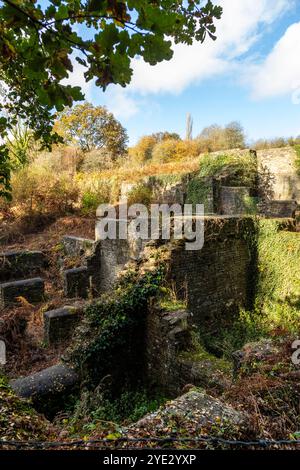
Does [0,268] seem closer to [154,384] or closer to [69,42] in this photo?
[154,384]

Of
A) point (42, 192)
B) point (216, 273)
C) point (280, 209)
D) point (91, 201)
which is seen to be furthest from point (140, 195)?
point (216, 273)

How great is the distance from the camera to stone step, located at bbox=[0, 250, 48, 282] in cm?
1135

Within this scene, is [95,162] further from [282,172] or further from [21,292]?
[21,292]

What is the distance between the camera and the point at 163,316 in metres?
5.90

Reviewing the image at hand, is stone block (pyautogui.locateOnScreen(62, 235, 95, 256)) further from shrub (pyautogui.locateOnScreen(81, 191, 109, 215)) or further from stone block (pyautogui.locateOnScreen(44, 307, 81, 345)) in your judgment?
stone block (pyautogui.locateOnScreen(44, 307, 81, 345))

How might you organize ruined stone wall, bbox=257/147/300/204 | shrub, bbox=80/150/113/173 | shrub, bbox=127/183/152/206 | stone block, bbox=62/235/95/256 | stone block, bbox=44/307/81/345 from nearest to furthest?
stone block, bbox=44/307/81/345, stone block, bbox=62/235/95/256, ruined stone wall, bbox=257/147/300/204, shrub, bbox=127/183/152/206, shrub, bbox=80/150/113/173

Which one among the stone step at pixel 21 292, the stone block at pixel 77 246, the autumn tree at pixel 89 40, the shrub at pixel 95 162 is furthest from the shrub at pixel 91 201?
the autumn tree at pixel 89 40

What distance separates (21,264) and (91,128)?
1719 centimetres

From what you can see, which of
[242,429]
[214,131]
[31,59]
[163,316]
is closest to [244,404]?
[242,429]

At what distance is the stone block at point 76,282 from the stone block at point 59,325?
2797mm

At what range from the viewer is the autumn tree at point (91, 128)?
2520cm

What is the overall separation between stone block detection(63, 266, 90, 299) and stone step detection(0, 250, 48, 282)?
2.60m

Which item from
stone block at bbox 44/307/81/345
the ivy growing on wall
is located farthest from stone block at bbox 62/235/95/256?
the ivy growing on wall
